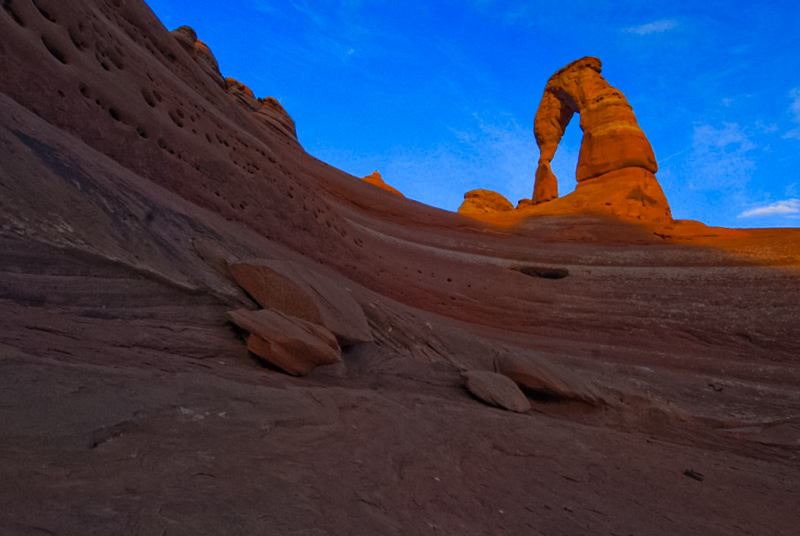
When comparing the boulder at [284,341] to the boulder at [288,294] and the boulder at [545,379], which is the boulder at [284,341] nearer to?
the boulder at [288,294]

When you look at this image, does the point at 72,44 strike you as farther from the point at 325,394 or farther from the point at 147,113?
the point at 325,394

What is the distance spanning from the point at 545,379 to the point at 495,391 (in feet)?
3.64

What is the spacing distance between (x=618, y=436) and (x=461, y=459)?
271 centimetres

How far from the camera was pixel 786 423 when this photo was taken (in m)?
6.52

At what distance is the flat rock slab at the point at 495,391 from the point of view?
519cm

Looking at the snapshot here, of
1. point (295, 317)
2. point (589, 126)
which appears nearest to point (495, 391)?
point (295, 317)

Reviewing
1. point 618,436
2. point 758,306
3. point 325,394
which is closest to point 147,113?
point 325,394

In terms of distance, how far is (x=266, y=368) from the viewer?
3.95 m

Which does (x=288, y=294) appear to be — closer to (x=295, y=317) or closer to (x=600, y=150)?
(x=295, y=317)

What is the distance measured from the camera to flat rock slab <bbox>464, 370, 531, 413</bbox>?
5.19m

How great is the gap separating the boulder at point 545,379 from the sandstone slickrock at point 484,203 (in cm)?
2903

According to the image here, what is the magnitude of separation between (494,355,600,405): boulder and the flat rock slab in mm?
491

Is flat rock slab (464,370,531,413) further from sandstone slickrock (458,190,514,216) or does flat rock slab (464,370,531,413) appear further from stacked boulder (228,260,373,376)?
sandstone slickrock (458,190,514,216)

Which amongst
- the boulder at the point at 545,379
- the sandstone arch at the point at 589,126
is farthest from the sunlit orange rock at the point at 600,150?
the boulder at the point at 545,379
